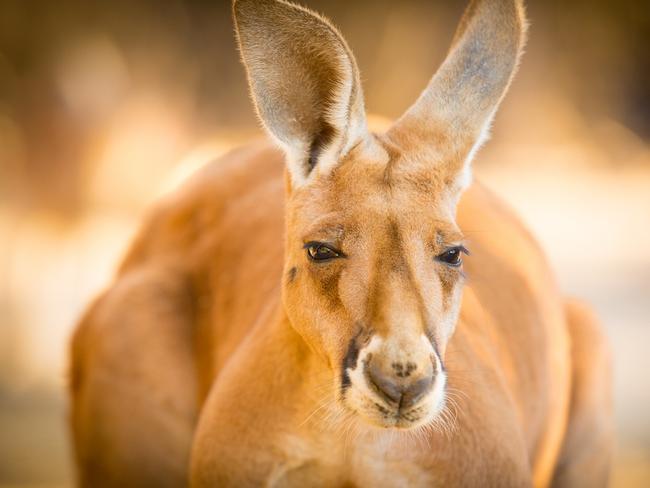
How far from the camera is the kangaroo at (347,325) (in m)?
2.99

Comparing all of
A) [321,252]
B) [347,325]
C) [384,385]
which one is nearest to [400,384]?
[384,385]

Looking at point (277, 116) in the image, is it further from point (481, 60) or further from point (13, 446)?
point (13, 446)

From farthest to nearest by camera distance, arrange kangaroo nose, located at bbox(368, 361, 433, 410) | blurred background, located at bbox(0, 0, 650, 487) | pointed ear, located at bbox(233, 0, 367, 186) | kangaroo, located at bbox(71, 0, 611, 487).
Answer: blurred background, located at bbox(0, 0, 650, 487), pointed ear, located at bbox(233, 0, 367, 186), kangaroo, located at bbox(71, 0, 611, 487), kangaroo nose, located at bbox(368, 361, 433, 410)

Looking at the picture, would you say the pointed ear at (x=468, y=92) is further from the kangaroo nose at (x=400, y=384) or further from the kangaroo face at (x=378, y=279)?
the kangaroo nose at (x=400, y=384)

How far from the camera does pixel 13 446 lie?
6965mm

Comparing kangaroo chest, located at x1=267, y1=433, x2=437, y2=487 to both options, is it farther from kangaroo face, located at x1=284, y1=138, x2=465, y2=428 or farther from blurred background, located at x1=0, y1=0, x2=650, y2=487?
blurred background, located at x1=0, y1=0, x2=650, y2=487

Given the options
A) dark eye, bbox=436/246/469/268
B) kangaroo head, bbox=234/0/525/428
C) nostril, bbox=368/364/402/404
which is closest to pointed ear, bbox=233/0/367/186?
kangaroo head, bbox=234/0/525/428

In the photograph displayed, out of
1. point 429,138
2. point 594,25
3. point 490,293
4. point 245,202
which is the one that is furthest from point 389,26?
point 429,138

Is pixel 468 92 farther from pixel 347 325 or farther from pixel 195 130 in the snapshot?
pixel 195 130

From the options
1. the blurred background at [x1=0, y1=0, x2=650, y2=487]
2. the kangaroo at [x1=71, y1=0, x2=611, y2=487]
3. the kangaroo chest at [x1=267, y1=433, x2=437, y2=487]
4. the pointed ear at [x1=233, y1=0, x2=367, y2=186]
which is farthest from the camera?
the blurred background at [x1=0, y1=0, x2=650, y2=487]

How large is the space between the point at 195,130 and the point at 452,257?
18.8 ft

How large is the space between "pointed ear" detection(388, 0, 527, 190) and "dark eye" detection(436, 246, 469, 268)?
11.3 inches

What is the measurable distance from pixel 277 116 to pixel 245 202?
1.46m

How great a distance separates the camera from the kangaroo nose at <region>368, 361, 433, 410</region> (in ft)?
9.04
